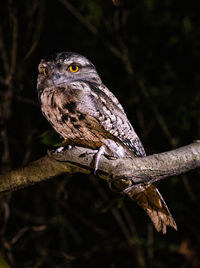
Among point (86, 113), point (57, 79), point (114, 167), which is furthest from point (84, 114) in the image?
point (114, 167)

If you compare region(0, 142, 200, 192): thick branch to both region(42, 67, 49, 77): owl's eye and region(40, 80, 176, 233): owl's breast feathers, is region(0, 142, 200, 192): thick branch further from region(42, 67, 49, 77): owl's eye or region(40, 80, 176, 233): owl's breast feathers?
region(42, 67, 49, 77): owl's eye

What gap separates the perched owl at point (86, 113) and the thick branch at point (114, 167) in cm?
17

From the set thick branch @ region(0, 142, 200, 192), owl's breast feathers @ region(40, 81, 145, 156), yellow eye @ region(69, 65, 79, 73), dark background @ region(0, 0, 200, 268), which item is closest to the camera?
thick branch @ region(0, 142, 200, 192)

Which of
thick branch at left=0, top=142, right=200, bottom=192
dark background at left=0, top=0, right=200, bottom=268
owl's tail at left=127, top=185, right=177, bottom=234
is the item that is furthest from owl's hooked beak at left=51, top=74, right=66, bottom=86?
dark background at left=0, top=0, right=200, bottom=268

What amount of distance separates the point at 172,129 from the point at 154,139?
0.27 m

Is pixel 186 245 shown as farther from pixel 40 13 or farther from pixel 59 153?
pixel 40 13

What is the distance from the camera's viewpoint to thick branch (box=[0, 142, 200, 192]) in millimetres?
1130

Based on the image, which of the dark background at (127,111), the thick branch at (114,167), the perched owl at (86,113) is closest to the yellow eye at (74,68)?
the perched owl at (86,113)

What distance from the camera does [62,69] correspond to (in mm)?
1420

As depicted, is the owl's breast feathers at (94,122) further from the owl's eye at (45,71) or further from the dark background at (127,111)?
the dark background at (127,111)

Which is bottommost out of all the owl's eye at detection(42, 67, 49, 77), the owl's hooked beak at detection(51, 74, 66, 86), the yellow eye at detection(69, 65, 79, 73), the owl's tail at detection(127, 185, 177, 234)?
the owl's tail at detection(127, 185, 177, 234)

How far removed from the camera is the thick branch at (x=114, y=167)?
1.13 metres

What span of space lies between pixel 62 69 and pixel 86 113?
0.82 ft

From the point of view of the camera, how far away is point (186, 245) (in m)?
2.74
